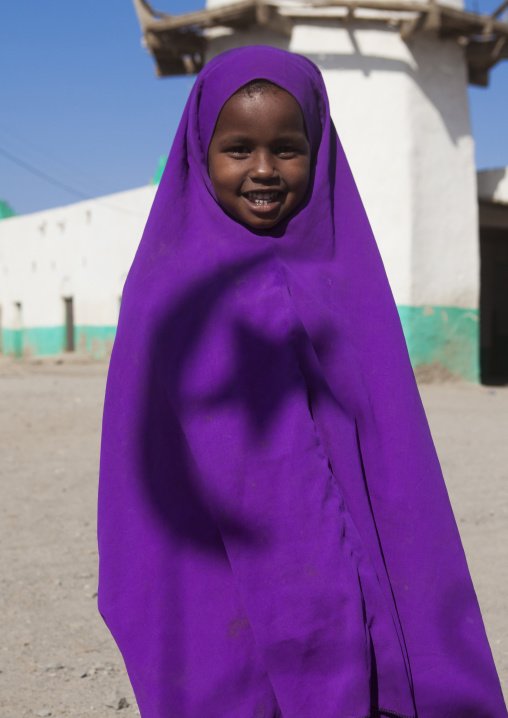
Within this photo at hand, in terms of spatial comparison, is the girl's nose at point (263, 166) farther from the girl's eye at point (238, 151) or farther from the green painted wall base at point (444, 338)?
the green painted wall base at point (444, 338)

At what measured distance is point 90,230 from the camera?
19031mm

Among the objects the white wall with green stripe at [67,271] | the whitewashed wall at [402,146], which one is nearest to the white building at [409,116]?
the whitewashed wall at [402,146]

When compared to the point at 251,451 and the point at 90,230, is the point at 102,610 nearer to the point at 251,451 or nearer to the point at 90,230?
the point at 251,451

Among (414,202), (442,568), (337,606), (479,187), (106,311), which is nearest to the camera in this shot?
(337,606)

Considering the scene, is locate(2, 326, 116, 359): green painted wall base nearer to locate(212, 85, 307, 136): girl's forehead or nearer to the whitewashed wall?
the whitewashed wall

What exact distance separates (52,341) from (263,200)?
67.6 feet

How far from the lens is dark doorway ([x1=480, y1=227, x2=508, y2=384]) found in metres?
14.7

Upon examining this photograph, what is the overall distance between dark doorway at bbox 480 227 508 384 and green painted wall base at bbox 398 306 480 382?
317cm

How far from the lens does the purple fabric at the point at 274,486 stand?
1.24 m

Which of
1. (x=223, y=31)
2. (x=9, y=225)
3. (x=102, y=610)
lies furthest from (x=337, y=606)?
(x=9, y=225)

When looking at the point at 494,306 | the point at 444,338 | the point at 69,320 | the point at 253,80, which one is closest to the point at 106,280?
the point at 69,320

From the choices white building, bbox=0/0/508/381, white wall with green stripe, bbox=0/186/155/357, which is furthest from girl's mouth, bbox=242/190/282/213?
white wall with green stripe, bbox=0/186/155/357

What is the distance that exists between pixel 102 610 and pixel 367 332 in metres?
0.68

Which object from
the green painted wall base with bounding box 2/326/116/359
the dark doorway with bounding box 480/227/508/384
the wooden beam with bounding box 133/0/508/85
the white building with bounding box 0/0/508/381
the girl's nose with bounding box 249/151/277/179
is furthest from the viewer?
the green painted wall base with bounding box 2/326/116/359
